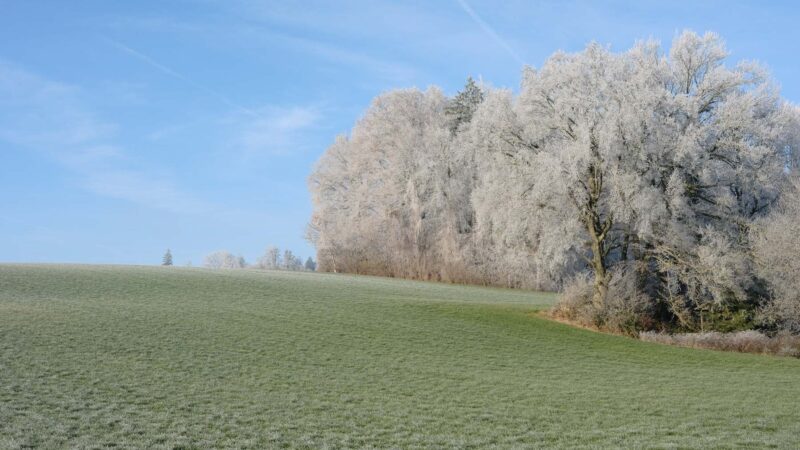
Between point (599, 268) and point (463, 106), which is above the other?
point (463, 106)

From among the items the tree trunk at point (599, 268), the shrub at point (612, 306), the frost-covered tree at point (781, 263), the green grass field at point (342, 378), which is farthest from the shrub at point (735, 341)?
the tree trunk at point (599, 268)

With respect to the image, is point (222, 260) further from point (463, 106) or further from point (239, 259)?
point (463, 106)

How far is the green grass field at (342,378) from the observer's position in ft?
39.3

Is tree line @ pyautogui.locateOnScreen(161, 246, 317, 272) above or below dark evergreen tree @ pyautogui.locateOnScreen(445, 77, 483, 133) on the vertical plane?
below

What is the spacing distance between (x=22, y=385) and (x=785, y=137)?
3472cm

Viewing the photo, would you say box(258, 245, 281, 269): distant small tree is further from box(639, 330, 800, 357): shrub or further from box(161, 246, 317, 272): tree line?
box(639, 330, 800, 357): shrub

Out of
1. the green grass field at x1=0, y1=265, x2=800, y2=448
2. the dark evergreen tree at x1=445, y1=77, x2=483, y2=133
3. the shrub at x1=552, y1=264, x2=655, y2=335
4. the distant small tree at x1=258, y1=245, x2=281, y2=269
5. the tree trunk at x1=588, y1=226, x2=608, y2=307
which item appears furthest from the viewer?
the distant small tree at x1=258, y1=245, x2=281, y2=269

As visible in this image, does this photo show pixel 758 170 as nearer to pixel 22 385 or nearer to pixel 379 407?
pixel 379 407

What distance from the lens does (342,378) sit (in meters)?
16.8

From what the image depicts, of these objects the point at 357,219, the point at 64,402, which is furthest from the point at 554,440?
the point at 357,219

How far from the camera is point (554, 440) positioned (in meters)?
12.0

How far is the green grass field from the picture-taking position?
39.3 feet

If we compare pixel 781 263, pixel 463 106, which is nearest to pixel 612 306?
pixel 781 263

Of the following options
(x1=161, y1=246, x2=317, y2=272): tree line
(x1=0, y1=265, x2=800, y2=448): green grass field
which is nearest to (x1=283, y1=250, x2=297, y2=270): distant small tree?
(x1=161, y1=246, x2=317, y2=272): tree line
